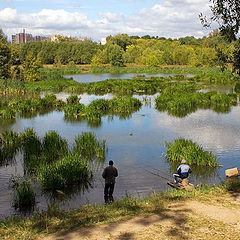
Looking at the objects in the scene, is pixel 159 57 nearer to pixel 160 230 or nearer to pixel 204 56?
pixel 204 56

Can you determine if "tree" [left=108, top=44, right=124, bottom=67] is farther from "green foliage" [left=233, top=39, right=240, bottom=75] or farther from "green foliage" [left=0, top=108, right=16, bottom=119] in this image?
"green foliage" [left=233, top=39, right=240, bottom=75]

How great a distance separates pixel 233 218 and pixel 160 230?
2.13 metres

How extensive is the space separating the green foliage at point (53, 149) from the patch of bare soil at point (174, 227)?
29.7ft

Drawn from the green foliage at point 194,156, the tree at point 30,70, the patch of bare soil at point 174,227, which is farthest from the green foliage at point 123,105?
the tree at point 30,70

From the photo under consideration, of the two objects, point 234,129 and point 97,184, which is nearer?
point 97,184

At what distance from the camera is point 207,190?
38.5 ft

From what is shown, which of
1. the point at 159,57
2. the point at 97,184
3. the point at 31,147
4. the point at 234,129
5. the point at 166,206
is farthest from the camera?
the point at 159,57

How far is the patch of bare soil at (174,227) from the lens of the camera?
7.95 meters

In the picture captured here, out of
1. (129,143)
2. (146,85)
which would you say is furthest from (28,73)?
(129,143)

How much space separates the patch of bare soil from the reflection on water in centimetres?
307

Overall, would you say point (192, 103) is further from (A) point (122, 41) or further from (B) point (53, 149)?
(A) point (122, 41)

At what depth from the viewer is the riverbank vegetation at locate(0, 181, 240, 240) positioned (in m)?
8.47

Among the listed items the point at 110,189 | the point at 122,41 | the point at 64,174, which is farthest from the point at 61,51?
the point at 110,189

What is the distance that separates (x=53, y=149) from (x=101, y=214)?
9.02 metres
